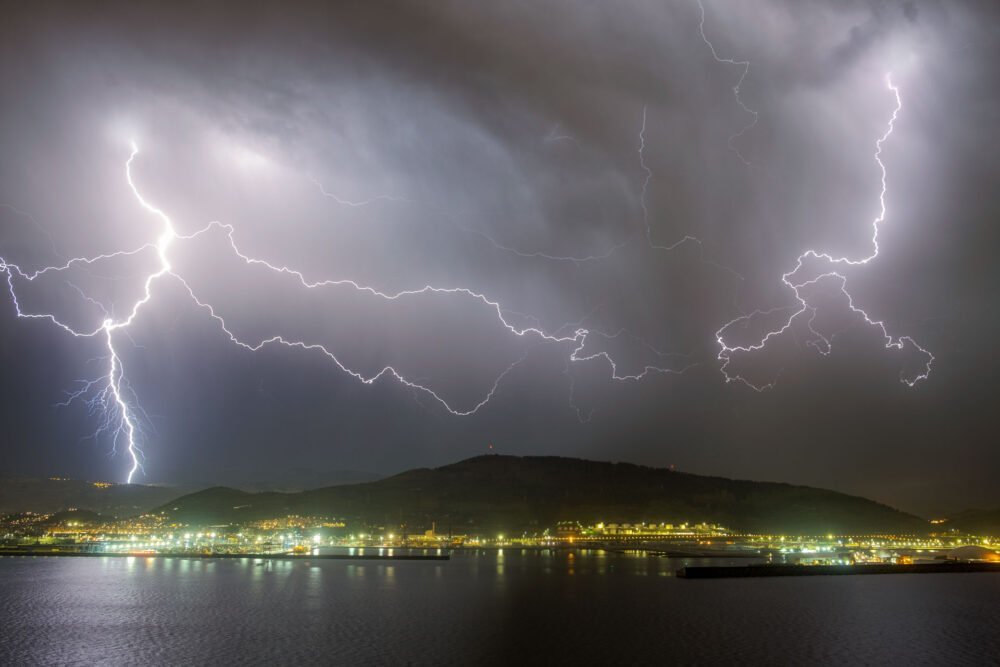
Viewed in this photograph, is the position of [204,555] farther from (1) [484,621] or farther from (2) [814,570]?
(2) [814,570]

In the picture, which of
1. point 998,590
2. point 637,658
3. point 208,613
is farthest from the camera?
point 998,590

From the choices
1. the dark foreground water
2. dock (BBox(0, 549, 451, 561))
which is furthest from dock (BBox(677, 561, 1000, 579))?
dock (BBox(0, 549, 451, 561))

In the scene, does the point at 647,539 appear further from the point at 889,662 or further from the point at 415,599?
the point at 889,662

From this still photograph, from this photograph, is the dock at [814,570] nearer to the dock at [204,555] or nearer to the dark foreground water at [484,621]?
the dark foreground water at [484,621]

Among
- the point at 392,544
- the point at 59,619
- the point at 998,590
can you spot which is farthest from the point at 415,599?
the point at 392,544

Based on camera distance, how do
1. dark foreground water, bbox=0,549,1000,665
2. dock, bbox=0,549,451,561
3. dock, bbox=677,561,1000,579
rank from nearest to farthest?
dark foreground water, bbox=0,549,1000,665 < dock, bbox=677,561,1000,579 < dock, bbox=0,549,451,561

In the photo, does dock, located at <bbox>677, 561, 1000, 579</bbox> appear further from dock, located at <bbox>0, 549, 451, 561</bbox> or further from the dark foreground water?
dock, located at <bbox>0, 549, 451, 561</bbox>

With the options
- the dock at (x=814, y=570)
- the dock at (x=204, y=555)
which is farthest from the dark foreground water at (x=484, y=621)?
the dock at (x=204, y=555)

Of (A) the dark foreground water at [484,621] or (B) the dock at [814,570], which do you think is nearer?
(A) the dark foreground water at [484,621]
